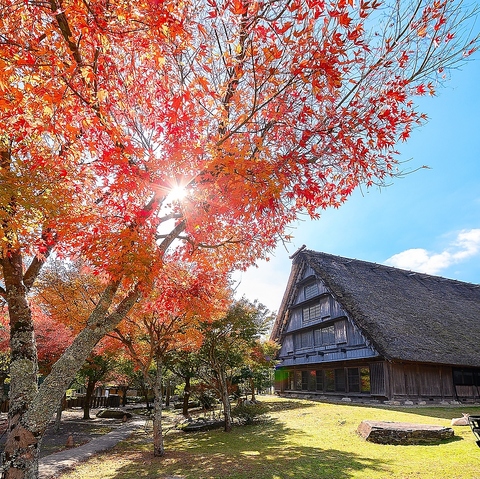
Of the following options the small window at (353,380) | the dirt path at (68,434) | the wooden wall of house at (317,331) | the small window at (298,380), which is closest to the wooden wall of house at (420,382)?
the wooden wall of house at (317,331)

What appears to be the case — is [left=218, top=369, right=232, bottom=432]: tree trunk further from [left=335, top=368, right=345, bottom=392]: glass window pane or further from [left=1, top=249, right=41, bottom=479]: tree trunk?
[left=335, top=368, right=345, bottom=392]: glass window pane

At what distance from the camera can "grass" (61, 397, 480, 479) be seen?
7633 millimetres

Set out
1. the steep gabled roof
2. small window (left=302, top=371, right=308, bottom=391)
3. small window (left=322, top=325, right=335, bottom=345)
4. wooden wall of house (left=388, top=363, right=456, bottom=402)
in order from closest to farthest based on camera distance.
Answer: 1. wooden wall of house (left=388, top=363, right=456, bottom=402)
2. the steep gabled roof
3. small window (left=322, top=325, right=335, bottom=345)
4. small window (left=302, top=371, right=308, bottom=391)

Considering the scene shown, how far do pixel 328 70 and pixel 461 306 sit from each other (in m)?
29.5

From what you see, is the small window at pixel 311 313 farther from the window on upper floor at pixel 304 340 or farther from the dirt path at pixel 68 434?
the dirt path at pixel 68 434

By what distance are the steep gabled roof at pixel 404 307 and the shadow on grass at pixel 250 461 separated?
988cm

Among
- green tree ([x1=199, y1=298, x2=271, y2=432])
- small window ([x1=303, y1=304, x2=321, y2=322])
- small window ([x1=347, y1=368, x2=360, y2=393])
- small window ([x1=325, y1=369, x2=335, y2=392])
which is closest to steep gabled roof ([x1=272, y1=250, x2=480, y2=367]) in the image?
small window ([x1=303, y1=304, x2=321, y2=322])

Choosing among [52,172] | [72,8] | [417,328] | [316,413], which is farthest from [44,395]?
[417,328]

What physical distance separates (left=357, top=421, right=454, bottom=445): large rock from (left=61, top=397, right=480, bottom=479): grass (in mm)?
266

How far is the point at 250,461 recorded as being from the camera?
9445 mm

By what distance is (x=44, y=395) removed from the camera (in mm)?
5203

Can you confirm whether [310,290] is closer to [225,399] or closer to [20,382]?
[225,399]

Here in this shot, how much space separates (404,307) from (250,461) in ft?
61.0

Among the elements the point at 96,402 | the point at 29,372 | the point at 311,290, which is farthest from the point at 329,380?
the point at 96,402
